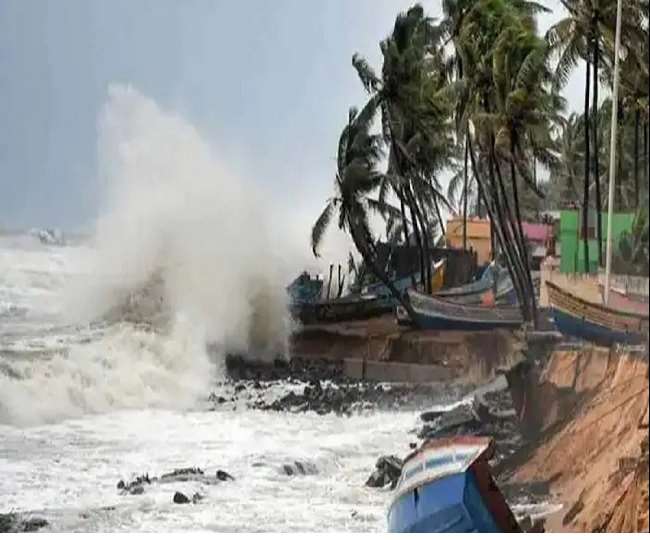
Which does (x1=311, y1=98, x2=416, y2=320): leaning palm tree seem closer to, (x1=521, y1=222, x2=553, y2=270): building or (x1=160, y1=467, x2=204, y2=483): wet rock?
(x1=521, y1=222, x2=553, y2=270): building

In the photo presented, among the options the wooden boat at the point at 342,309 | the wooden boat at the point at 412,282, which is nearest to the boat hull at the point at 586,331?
the wooden boat at the point at 412,282

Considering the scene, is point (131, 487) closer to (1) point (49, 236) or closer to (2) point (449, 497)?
(1) point (49, 236)

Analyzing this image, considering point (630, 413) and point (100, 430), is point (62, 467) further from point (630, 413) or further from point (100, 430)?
point (630, 413)

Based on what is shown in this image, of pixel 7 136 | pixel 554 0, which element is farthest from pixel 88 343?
pixel 554 0

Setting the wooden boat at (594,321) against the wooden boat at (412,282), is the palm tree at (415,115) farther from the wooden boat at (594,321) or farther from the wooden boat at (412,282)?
the wooden boat at (594,321)

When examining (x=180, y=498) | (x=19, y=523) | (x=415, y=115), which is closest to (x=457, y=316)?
(x=415, y=115)

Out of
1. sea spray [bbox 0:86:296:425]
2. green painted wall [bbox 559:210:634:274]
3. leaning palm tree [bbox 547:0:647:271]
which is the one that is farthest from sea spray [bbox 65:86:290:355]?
leaning palm tree [bbox 547:0:647:271]
